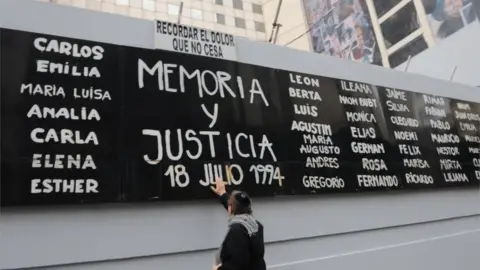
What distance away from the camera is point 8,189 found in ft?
7.91

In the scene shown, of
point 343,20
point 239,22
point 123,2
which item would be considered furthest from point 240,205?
point 239,22

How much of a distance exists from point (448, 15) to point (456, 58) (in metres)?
2.63

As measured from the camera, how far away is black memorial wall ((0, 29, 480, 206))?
2.61 metres

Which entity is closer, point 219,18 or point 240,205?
point 240,205

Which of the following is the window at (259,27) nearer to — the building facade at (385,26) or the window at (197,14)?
the window at (197,14)

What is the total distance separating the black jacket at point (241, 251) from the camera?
2393 millimetres

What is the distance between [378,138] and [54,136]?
3.38 metres

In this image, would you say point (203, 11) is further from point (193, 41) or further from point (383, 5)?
point (193, 41)

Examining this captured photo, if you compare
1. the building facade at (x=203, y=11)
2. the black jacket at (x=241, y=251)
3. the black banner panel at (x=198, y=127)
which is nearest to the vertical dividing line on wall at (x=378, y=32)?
the building facade at (x=203, y=11)

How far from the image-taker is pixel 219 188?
310 centimetres

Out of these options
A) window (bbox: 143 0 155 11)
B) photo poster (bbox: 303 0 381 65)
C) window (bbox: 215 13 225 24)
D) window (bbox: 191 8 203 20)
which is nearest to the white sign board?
photo poster (bbox: 303 0 381 65)

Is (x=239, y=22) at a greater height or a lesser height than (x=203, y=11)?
greater

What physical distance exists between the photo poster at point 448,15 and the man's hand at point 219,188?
1254 centimetres

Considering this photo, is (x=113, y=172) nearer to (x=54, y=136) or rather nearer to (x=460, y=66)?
(x=54, y=136)
